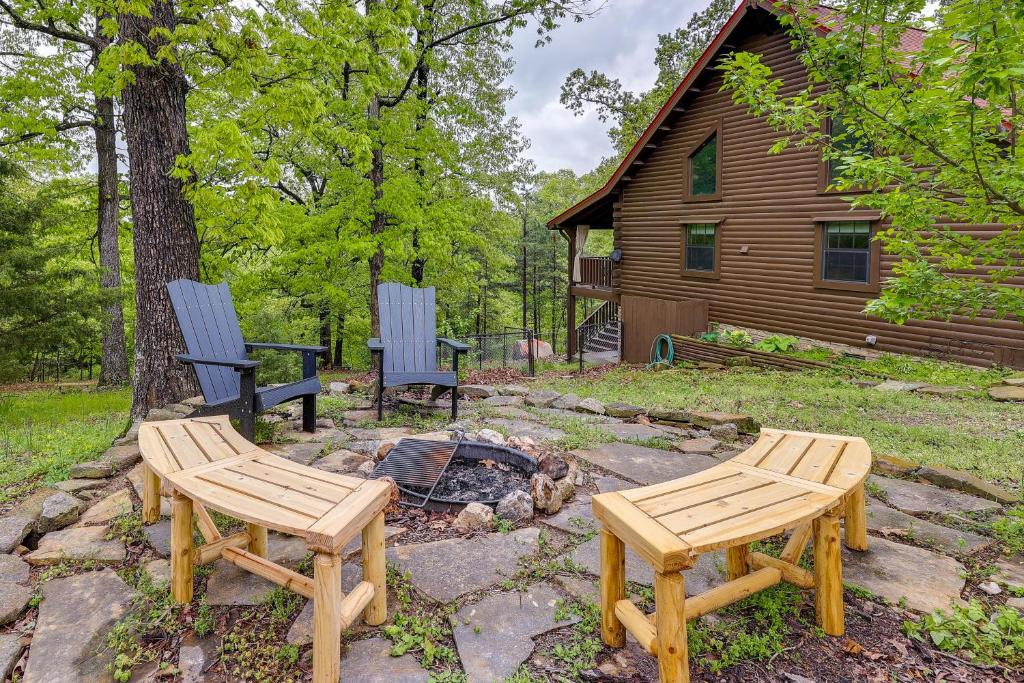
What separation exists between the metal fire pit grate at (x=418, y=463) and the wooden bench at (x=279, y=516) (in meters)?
0.82

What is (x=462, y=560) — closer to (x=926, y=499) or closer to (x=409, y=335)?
(x=926, y=499)

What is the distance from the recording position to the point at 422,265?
44.0 feet

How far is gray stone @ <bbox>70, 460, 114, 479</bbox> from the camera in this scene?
289cm

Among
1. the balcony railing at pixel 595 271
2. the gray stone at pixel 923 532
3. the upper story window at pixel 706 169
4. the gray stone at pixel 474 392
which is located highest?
the upper story window at pixel 706 169

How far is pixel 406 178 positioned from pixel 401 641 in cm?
815

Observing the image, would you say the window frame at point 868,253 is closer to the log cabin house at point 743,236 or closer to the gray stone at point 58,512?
the log cabin house at point 743,236

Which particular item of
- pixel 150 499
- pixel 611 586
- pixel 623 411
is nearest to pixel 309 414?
pixel 150 499

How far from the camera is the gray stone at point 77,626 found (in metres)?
1.56

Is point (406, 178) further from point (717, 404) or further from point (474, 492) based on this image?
point (474, 492)

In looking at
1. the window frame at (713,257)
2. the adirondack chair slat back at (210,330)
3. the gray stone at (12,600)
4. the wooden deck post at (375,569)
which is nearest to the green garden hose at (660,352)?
the window frame at (713,257)

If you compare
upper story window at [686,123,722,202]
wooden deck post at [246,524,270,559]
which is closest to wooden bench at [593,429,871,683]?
wooden deck post at [246,524,270,559]

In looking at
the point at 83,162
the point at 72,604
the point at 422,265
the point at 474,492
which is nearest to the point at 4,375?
the point at 72,604

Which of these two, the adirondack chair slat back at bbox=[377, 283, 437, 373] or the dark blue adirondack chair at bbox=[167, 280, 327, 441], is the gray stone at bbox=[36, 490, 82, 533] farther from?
the adirondack chair slat back at bbox=[377, 283, 437, 373]

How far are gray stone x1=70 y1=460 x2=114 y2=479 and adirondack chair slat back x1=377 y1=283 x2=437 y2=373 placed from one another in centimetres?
222
